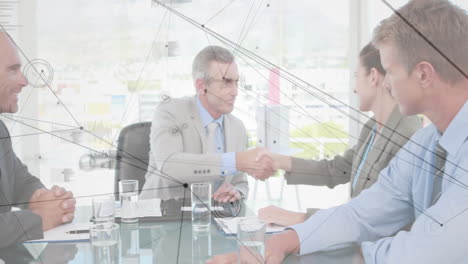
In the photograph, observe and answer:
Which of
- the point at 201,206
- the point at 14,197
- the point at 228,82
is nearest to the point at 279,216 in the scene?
the point at 201,206

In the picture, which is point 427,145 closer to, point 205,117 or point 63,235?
point 205,117

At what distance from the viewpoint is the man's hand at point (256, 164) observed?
900mm

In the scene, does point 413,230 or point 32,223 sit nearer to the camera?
point 413,230

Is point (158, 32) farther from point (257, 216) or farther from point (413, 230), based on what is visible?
point (413, 230)

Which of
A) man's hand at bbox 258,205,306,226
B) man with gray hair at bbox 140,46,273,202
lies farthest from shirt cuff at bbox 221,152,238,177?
man's hand at bbox 258,205,306,226

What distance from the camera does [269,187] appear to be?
2.99 ft

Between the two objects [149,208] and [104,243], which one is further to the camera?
[149,208]

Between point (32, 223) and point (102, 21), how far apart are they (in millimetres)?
437

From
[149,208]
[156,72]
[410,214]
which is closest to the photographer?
[410,214]

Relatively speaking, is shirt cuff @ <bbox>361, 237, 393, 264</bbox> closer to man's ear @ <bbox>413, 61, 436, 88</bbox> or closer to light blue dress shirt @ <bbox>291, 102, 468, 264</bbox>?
light blue dress shirt @ <bbox>291, 102, 468, 264</bbox>

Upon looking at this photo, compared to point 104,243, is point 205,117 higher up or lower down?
higher up

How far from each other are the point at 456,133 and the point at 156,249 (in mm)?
592

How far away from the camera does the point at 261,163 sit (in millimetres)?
905

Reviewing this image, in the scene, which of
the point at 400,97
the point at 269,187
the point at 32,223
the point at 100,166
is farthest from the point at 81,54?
the point at 400,97
